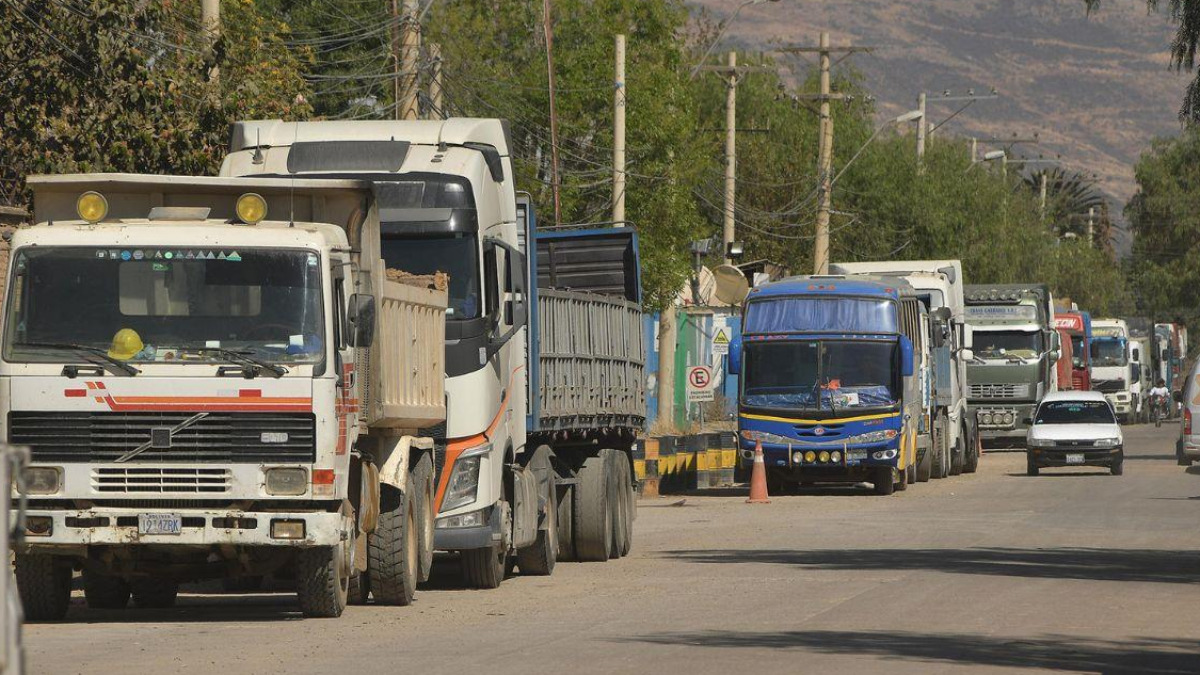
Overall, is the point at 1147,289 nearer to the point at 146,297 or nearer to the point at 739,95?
the point at 739,95

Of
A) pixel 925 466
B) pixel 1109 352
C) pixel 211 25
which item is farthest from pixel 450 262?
pixel 1109 352

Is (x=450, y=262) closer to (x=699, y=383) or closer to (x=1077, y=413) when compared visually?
(x=699, y=383)

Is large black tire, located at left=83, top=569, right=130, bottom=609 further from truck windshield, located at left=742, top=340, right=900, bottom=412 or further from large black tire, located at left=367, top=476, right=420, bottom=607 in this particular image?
truck windshield, located at left=742, top=340, right=900, bottom=412

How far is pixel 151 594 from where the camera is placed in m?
17.7

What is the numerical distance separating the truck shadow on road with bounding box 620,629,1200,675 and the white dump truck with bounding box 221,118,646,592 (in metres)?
3.90

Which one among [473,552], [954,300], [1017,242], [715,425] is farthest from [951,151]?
[473,552]

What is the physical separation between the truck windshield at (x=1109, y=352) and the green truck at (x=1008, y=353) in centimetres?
2908

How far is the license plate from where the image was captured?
15141mm

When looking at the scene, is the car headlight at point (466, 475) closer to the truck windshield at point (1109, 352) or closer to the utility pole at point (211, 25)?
the utility pole at point (211, 25)

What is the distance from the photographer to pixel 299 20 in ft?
194

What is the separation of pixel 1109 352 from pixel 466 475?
69.6m

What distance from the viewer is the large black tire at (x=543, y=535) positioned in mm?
20766

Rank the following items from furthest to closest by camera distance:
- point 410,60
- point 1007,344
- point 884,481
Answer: point 1007,344, point 884,481, point 410,60

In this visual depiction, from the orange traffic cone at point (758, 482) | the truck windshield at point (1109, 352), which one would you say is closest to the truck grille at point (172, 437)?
the orange traffic cone at point (758, 482)
